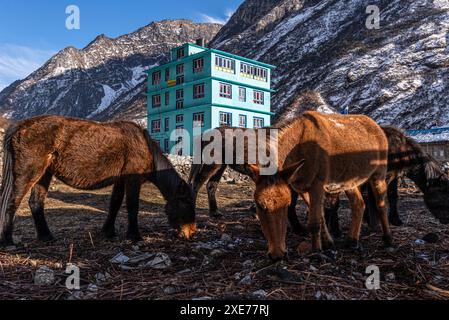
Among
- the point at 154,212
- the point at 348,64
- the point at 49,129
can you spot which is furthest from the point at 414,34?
the point at 49,129

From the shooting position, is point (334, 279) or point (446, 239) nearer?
point (334, 279)

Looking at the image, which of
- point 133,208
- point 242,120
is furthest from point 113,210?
point 242,120

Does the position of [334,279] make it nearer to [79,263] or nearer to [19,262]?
[79,263]

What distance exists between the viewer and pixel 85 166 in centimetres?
723

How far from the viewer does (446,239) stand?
7094 mm

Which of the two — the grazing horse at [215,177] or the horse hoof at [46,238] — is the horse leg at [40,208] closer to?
the horse hoof at [46,238]

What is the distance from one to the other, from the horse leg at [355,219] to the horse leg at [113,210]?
4886 mm

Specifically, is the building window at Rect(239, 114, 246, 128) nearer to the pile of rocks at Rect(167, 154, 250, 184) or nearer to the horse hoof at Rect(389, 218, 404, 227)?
the pile of rocks at Rect(167, 154, 250, 184)

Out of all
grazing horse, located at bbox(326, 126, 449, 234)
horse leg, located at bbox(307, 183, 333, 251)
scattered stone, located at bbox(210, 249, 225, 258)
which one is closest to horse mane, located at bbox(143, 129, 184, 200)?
scattered stone, located at bbox(210, 249, 225, 258)

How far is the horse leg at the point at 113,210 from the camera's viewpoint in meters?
7.66

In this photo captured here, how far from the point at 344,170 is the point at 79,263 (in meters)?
4.74

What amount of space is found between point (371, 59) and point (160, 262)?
6834 cm

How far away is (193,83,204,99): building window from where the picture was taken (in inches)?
1523

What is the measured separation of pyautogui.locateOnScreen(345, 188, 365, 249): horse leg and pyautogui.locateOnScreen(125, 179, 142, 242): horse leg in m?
4.23
